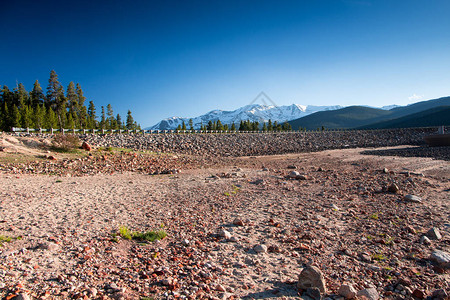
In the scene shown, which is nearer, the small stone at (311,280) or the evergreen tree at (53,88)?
the small stone at (311,280)

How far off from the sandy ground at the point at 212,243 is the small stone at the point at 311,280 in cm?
19

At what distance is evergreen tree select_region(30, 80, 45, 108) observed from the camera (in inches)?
2351

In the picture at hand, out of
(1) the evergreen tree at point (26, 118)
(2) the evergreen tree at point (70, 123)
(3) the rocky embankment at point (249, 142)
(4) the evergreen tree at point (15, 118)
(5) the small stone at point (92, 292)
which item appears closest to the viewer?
(5) the small stone at point (92, 292)

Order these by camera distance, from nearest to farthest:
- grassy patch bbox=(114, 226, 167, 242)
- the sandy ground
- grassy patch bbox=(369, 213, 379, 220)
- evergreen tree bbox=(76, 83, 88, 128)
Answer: the sandy ground < grassy patch bbox=(114, 226, 167, 242) < grassy patch bbox=(369, 213, 379, 220) < evergreen tree bbox=(76, 83, 88, 128)

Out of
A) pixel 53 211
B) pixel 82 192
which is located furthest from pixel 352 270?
pixel 82 192

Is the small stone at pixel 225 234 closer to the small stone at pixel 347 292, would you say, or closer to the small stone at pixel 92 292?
the small stone at pixel 347 292

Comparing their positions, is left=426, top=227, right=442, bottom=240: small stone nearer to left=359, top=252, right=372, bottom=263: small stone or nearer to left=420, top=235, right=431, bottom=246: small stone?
left=420, top=235, right=431, bottom=246: small stone

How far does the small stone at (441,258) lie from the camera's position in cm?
535

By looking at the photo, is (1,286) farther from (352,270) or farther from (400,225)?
(400,225)

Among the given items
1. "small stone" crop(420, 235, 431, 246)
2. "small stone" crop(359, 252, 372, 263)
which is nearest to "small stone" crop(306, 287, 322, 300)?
"small stone" crop(359, 252, 372, 263)

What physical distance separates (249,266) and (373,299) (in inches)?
95.4

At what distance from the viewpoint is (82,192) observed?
453 inches

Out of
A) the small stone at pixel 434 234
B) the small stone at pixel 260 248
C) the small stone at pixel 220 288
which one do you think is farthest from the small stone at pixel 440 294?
the small stone at pixel 220 288

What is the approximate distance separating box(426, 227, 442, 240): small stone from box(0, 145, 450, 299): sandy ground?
6.3 inches
